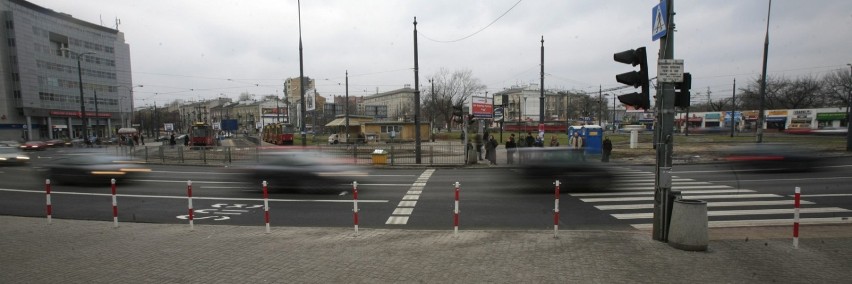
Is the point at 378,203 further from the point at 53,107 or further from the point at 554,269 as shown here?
the point at 53,107

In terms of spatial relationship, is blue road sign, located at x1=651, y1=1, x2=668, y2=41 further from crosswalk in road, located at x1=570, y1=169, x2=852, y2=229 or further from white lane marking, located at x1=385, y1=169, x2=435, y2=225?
white lane marking, located at x1=385, y1=169, x2=435, y2=225

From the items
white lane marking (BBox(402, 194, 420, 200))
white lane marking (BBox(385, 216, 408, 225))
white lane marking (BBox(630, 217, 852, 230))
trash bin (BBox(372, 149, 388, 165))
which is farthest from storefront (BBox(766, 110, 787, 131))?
white lane marking (BBox(385, 216, 408, 225))

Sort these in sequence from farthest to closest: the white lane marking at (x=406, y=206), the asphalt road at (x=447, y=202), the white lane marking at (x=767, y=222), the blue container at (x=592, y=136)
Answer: the blue container at (x=592, y=136) → the white lane marking at (x=406, y=206) → the asphalt road at (x=447, y=202) → the white lane marking at (x=767, y=222)

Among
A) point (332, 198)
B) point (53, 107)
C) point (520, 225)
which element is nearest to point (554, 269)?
point (520, 225)

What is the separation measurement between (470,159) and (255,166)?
1142 cm

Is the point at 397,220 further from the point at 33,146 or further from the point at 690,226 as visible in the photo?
the point at 33,146

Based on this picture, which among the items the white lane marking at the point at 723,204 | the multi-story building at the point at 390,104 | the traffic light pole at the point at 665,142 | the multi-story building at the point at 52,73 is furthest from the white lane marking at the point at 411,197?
the multi-story building at the point at 390,104

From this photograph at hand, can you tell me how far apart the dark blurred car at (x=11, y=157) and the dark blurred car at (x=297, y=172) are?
694 inches

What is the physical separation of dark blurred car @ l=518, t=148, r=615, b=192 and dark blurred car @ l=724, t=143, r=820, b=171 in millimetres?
7092

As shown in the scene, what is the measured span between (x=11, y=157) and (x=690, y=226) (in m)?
29.0

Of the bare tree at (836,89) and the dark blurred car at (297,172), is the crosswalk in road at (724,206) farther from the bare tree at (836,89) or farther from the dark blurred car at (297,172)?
the bare tree at (836,89)

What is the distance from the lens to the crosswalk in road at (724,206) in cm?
825

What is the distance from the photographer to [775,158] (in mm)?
14906

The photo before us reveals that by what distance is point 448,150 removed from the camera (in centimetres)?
2469
